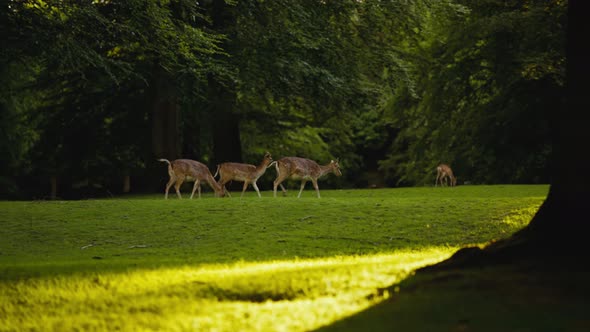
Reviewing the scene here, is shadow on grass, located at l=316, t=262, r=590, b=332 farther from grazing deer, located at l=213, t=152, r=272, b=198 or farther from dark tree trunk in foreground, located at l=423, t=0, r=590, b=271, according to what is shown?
grazing deer, located at l=213, t=152, r=272, b=198

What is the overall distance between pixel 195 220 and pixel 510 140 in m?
24.0

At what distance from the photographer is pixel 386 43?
3131cm

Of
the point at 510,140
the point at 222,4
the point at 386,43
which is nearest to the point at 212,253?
the point at 222,4

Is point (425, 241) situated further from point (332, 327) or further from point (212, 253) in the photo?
point (332, 327)

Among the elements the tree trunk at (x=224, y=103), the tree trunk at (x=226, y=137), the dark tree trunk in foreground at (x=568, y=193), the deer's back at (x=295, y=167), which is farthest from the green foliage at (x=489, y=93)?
the dark tree trunk in foreground at (x=568, y=193)

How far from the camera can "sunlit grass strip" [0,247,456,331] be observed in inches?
276

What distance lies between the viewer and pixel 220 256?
39.8 ft

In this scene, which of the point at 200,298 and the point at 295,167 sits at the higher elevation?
the point at 295,167

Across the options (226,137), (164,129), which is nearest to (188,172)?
(164,129)

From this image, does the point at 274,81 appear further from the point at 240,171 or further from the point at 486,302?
the point at 486,302

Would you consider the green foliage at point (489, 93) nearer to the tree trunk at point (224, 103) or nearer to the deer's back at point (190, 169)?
the tree trunk at point (224, 103)

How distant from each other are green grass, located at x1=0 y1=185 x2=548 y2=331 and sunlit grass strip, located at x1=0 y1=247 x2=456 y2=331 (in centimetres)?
1

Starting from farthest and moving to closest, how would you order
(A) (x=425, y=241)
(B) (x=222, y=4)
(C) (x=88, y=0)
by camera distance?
1. (B) (x=222, y=4)
2. (C) (x=88, y=0)
3. (A) (x=425, y=241)

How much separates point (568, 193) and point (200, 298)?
402 cm
